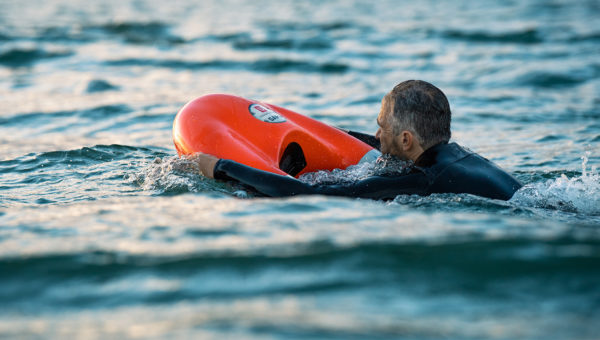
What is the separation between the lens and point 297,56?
11672 mm

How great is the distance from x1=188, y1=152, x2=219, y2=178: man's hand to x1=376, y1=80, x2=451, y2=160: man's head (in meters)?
1.11

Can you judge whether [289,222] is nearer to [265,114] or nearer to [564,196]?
[265,114]

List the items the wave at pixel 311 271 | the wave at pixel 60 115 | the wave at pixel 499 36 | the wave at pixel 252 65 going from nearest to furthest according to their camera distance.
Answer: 1. the wave at pixel 311 271
2. the wave at pixel 60 115
3. the wave at pixel 252 65
4. the wave at pixel 499 36

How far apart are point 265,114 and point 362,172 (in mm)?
834

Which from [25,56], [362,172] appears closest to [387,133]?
[362,172]

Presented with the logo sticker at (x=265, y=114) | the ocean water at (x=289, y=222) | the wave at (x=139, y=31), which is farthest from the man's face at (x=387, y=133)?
the wave at (x=139, y=31)

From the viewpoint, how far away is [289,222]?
355 centimetres

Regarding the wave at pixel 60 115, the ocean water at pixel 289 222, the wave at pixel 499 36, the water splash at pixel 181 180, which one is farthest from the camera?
the wave at pixel 499 36

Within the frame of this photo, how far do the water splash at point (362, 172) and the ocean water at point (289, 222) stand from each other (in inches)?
3.6

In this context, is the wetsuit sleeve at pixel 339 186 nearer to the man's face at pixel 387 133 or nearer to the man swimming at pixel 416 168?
the man swimming at pixel 416 168

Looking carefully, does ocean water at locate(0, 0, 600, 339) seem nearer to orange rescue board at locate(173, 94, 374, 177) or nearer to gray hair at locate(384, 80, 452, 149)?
orange rescue board at locate(173, 94, 374, 177)

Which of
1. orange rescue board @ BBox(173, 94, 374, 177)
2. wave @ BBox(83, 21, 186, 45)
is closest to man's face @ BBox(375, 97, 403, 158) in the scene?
orange rescue board @ BBox(173, 94, 374, 177)

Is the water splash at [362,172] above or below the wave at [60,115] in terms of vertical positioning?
above

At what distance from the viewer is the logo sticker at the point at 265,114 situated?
4980mm
